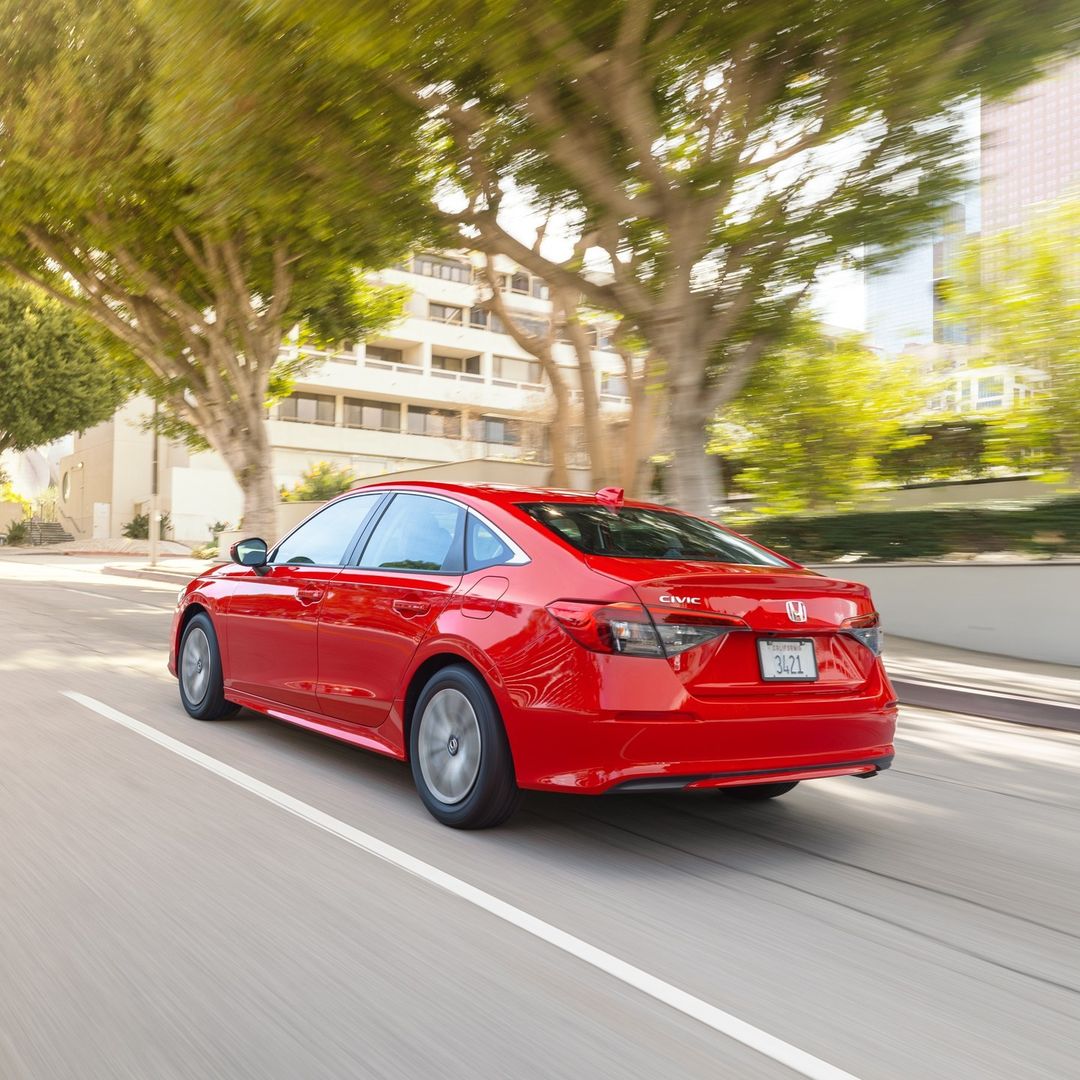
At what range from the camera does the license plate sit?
179 inches

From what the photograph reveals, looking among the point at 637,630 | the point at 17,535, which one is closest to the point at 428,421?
the point at 17,535

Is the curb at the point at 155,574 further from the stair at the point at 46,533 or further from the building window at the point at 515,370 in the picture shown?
the building window at the point at 515,370

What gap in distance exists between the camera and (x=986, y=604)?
13305 millimetres

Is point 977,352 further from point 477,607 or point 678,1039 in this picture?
point 678,1039

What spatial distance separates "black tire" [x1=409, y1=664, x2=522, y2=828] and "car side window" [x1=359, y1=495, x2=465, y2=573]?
598mm

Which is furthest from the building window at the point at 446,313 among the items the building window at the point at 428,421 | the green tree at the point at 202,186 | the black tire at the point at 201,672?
the black tire at the point at 201,672

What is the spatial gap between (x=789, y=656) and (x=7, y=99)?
62.4 feet

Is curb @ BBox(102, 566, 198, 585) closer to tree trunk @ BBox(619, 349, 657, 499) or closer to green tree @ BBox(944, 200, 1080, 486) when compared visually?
tree trunk @ BBox(619, 349, 657, 499)

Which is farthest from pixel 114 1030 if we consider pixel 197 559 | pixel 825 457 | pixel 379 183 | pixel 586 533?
pixel 197 559

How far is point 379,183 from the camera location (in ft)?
43.5

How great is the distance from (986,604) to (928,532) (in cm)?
148

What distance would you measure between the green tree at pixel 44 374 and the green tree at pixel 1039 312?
35560mm

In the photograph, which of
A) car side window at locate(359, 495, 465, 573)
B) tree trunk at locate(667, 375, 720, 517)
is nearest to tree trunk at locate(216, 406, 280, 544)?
tree trunk at locate(667, 375, 720, 517)

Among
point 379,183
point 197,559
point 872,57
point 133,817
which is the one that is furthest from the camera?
point 197,559
